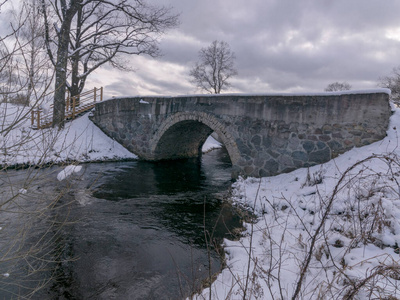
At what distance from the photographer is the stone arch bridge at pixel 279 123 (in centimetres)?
628

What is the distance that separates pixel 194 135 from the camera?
523 inches

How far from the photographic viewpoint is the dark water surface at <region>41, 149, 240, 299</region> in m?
3.12

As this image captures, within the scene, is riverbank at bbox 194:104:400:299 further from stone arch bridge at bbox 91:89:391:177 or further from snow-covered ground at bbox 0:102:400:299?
stone arch bridge at bbox 91:89:391:177

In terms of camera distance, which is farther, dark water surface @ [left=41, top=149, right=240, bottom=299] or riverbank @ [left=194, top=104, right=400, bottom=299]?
dark water surface @ [left=41, top=149, right=240, bottom=299]

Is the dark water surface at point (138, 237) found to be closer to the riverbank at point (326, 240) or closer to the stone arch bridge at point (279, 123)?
the riverbank at point (326, 240)

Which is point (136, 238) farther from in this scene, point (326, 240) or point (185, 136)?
point (185, 136)

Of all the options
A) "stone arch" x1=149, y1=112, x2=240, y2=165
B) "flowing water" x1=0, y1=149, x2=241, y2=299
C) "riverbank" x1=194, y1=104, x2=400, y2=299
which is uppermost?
"stone arch" x1=149, y1=112, x2=240, y2=165

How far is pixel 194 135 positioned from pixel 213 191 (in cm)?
603

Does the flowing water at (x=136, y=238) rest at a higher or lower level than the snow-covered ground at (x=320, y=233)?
lower

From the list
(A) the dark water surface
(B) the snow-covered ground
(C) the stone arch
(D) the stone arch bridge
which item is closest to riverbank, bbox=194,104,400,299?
(B) the snow-covered ground

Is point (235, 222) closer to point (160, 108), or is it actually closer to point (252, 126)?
point (252, 126)

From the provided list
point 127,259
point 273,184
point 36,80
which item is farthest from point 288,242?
point 36,80

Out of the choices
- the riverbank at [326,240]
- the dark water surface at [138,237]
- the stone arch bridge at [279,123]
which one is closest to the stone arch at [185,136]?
the stone arch bridge at [279,123]

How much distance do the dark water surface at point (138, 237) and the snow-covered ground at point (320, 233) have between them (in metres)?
0.54
